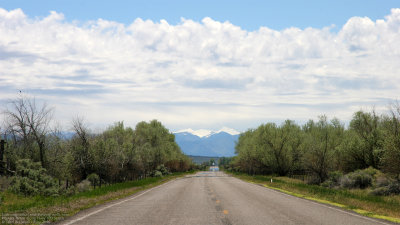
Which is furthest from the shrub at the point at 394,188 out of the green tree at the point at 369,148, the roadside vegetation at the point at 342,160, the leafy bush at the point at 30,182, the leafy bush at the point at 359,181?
the leafy bush at the point at 30,182

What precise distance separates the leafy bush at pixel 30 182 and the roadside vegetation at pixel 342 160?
1932 centimetres

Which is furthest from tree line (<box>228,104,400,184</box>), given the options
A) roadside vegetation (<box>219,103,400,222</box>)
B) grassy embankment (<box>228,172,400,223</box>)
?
grassy embankment (<box>228,172,400,223</box>)

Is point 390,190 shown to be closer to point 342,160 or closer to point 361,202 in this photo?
point 361,202

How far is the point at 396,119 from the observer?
34.5 m

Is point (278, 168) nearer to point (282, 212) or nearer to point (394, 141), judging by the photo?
point (394, 141)

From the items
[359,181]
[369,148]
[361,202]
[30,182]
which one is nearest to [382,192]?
[359,181]

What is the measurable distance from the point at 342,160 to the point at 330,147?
2.55 m

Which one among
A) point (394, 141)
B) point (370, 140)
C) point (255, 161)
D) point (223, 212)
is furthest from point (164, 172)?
point (223, 212)

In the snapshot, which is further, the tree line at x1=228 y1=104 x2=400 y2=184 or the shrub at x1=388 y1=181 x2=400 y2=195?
the tree line at x1=228 y1=104 x2=400 y2=184

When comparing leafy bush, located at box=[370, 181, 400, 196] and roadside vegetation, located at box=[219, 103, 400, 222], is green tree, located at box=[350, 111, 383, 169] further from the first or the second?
leafy bush, located at box=[370, 181, 400, 196]

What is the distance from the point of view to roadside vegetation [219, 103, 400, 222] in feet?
81.3

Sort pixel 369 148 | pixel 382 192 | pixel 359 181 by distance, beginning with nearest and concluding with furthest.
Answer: pixel 382 192
pixel 359 181
pixel 369 148

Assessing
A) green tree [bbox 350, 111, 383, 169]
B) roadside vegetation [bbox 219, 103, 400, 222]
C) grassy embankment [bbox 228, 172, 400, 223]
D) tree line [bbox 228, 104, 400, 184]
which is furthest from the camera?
green tree [bbox 350, 111, 383, 169]

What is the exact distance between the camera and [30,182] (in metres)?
26.1
